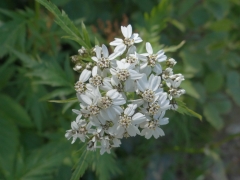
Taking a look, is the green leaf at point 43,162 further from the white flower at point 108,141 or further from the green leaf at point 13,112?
the white flower at point 108,141

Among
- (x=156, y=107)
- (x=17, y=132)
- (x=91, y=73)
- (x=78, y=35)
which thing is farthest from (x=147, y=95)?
(x=17, y=132)

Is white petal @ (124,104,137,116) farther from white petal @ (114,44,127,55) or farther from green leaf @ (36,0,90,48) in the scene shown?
green leaf @ (36,0,90,48)

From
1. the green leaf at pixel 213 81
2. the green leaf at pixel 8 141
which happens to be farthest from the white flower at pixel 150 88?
the green leaf at pixel 213 81

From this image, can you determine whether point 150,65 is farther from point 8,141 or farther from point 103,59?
point 8,141

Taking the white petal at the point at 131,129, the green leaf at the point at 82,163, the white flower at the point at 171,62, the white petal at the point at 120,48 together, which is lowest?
the green leaf at the point at 82,163

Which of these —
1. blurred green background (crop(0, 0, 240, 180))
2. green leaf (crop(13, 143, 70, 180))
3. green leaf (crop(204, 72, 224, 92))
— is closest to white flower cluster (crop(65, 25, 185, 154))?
blurred green background (crop(0, 0, 240, 180))

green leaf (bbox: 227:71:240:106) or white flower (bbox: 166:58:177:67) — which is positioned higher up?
green leaf (bbox: 227:71:240:106)

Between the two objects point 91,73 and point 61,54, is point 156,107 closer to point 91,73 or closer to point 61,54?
point 91,73
